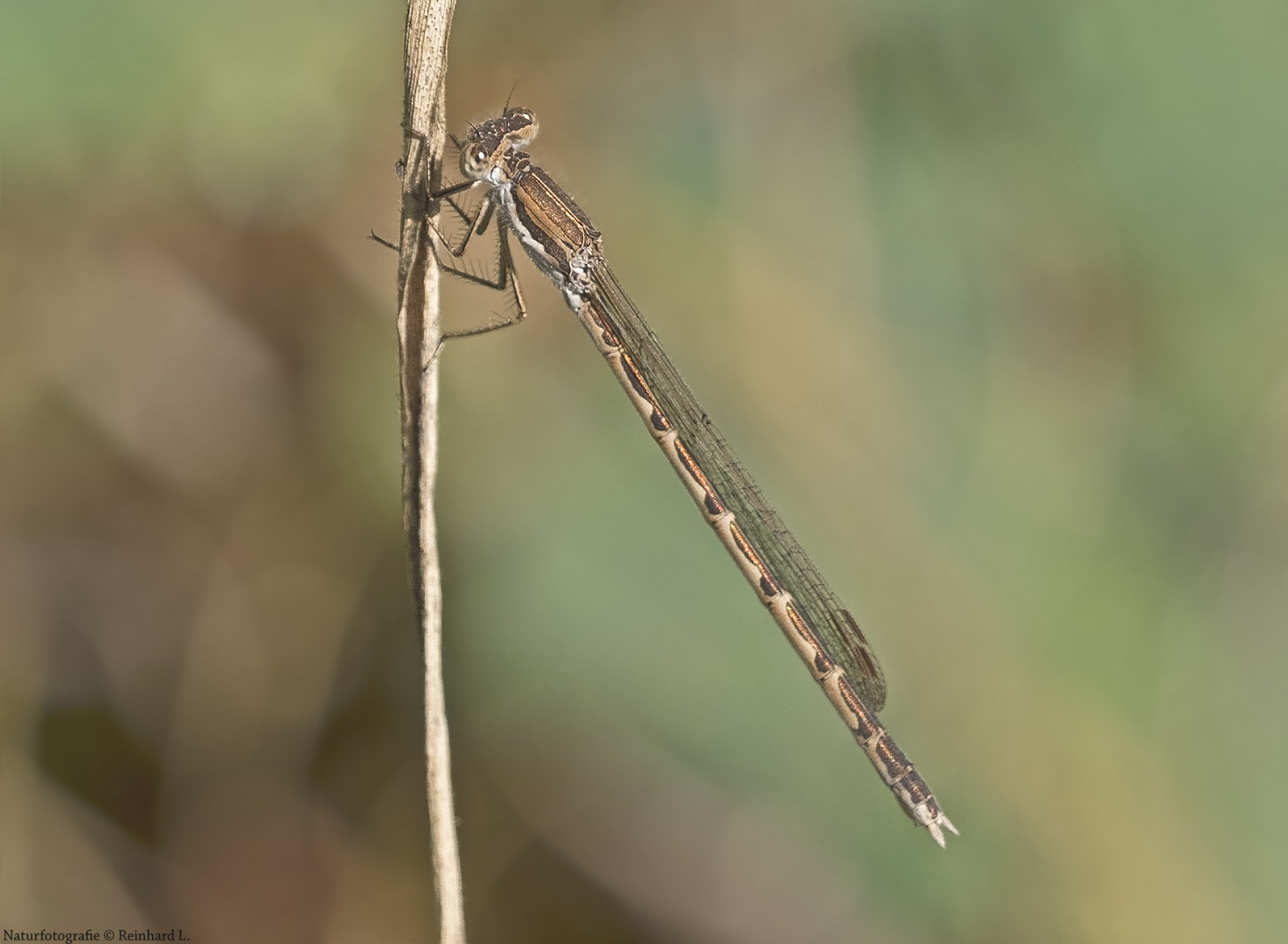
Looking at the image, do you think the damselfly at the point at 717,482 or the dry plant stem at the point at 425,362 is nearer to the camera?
the dry plant stem at the point at 425,362

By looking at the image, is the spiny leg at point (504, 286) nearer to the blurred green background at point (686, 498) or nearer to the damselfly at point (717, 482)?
the damselfly at point (717, 482)

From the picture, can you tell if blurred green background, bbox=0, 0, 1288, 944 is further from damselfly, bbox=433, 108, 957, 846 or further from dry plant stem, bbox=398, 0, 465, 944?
dry plant stem, bbox=398, 0, 465, 944

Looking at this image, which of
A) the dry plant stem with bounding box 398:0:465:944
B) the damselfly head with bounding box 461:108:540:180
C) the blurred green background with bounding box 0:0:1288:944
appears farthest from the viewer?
the blurred green background with bounding box 0:0:1288:944

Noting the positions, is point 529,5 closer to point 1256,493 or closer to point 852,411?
point 852,411

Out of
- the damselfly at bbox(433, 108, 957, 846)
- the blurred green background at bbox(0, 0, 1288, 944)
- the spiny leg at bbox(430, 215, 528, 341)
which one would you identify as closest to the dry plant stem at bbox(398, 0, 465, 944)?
the spiny leg at bbox(430, 215, 528, 341)

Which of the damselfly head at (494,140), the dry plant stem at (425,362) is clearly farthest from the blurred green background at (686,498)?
the dry plant stem at (425,362)

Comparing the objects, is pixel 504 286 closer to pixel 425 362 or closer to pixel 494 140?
pixel 494 140
